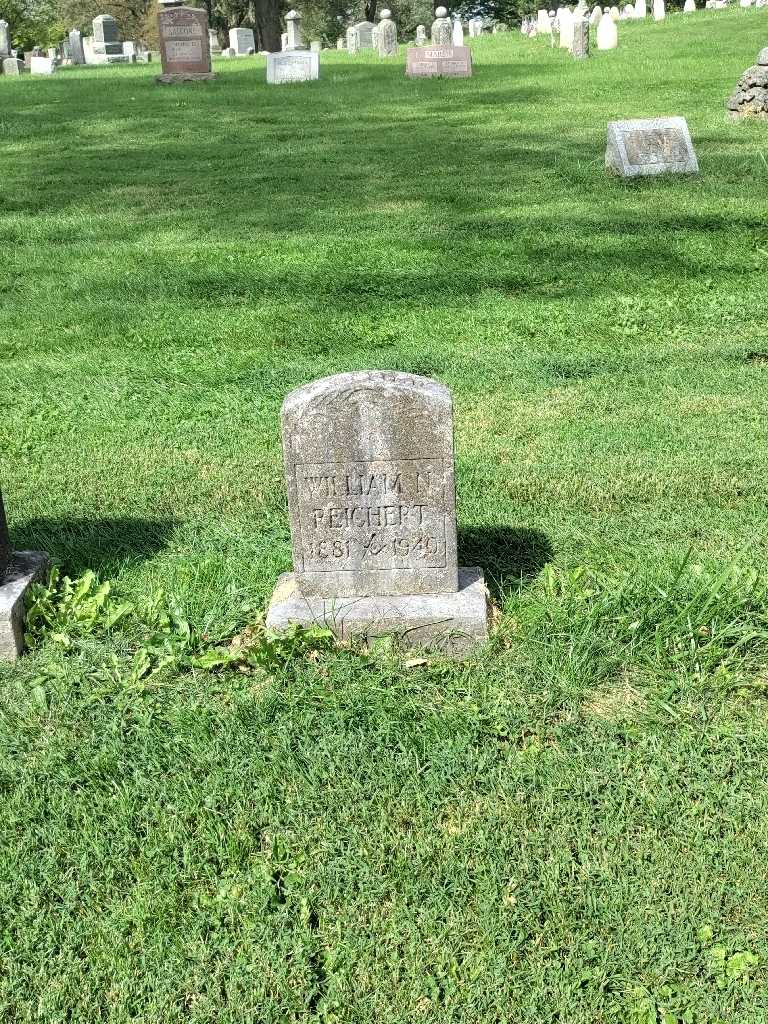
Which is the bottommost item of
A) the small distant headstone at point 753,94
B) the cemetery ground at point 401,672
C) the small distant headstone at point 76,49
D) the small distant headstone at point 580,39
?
the cemetery ground at point 401,672

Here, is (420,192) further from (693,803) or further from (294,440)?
(693,803)

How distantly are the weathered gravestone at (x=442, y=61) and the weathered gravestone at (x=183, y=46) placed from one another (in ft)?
17.3

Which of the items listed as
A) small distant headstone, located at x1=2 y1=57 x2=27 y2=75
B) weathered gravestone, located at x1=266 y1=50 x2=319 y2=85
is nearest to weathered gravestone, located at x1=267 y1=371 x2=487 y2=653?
weathered gravestone, located at x1=266 y1=50 x2=319 y2=85

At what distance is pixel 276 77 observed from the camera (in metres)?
23.0

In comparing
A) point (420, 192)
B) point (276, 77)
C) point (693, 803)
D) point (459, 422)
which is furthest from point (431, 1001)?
point (276, 77)

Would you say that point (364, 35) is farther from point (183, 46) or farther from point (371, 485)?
point (371, 485)

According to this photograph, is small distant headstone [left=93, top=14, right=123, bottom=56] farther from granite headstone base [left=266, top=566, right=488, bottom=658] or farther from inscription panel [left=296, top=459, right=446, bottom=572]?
granite headstone base [left=266, top=566, right=488, bottom=658]

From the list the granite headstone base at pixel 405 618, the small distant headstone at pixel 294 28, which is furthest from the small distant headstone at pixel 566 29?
the granite headstone base at pixel 405 618

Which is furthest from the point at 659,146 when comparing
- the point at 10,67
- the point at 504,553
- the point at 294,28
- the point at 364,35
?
the point at 294,28

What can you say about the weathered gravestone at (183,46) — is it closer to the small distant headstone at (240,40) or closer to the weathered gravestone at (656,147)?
the weathered gravestone at (656,147)

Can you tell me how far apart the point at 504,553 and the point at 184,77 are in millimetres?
22414

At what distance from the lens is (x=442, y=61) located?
22.0 metres

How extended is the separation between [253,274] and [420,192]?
3575 mm

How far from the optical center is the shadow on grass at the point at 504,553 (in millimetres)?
4426
